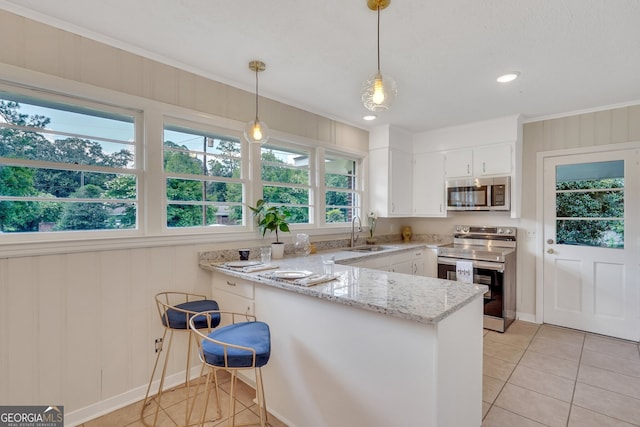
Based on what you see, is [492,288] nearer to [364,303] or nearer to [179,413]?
[364,303]

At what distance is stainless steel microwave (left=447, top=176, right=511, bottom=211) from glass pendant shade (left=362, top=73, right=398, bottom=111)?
9.14ft

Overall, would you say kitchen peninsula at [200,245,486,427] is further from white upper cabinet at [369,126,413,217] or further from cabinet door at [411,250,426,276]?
white upper cabinet at [369,126,413,217]

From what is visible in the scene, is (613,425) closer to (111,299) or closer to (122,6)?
(111,299)

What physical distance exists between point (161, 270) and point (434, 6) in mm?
2535

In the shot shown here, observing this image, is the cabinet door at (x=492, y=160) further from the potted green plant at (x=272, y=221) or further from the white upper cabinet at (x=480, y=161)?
the potted green plant at (x=272, y=221)

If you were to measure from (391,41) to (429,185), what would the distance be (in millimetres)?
2665

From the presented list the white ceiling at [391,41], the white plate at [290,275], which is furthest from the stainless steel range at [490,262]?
the white plate at [290,275]

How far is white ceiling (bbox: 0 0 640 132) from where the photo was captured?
1.78 metres

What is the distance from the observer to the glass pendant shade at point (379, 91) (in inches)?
63.6

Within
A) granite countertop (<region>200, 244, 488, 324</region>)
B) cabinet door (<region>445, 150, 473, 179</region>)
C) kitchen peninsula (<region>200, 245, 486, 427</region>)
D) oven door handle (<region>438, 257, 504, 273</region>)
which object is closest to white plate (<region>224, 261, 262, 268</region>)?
granite countertop (<region>200, 244, 488, 324</region>)

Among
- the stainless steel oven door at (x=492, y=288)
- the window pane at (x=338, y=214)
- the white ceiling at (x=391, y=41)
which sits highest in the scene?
the white ceiling at (x=391, y=41)

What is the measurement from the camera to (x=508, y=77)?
8.68 feet

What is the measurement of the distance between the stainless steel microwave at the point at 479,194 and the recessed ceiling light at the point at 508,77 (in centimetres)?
140

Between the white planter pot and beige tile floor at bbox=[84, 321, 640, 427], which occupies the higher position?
the white planter pot
